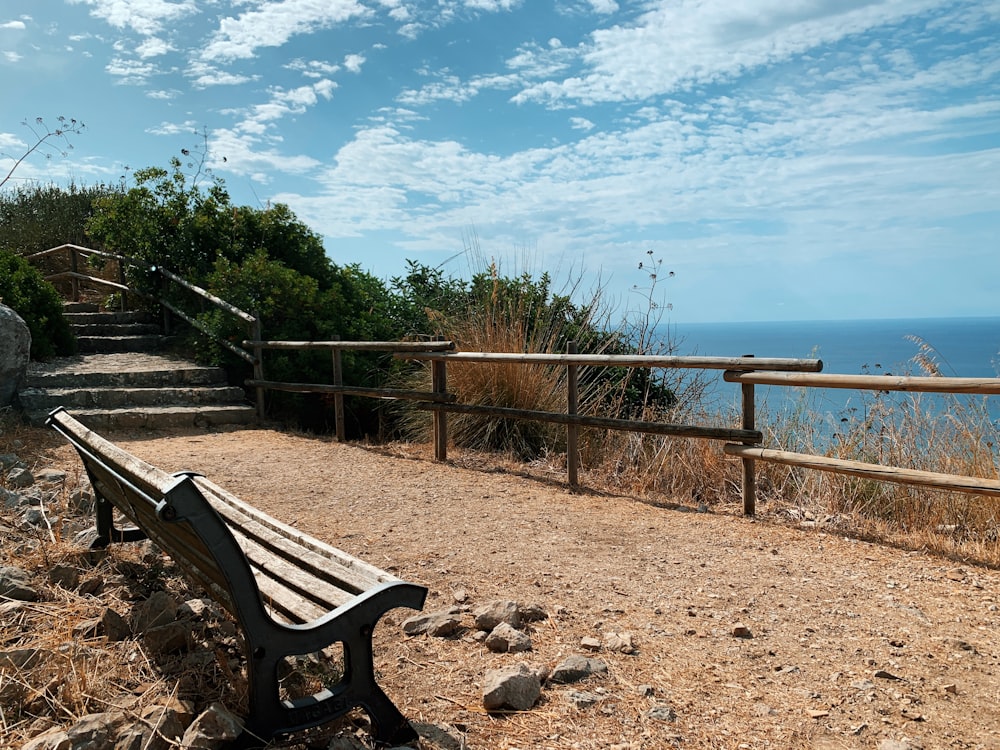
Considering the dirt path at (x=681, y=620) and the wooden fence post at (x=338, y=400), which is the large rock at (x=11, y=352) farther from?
the dirt path at (x=681, y=620)

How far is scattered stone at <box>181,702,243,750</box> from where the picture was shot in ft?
6.76

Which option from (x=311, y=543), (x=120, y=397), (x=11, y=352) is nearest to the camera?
(x=311, y=543)

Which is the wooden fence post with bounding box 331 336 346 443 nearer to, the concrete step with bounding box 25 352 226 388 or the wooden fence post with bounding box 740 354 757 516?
the concrete step with bounding box 25 352 226 388

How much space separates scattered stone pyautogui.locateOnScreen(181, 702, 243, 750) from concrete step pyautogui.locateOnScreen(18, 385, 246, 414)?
702cm

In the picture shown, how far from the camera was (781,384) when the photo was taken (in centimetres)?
496

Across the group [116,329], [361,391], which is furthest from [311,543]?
[116,329]

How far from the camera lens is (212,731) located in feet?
6.89

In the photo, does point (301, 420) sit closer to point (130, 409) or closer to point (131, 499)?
point (130, 409)

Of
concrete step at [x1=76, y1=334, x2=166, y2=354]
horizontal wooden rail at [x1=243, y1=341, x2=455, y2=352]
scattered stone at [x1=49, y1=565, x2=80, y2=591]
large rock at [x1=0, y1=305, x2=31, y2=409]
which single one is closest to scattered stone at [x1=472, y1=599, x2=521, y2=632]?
scattered stone at [x1=49, y1=565, x2=80, y2=591]

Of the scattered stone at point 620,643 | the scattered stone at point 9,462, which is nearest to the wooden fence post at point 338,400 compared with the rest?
the scattered stone at point 9,462

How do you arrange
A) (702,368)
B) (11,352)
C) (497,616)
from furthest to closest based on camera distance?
(11,352) < (702,368) < (497,616)

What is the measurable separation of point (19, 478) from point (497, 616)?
3.69 meters

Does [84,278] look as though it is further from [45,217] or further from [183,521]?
[183,521]

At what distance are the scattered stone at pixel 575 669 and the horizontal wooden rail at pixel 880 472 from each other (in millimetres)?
2507
